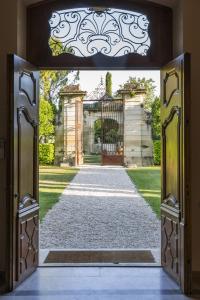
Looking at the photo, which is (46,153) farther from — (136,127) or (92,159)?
(136,127)

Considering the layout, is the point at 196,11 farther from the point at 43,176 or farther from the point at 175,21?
the point at 43,176

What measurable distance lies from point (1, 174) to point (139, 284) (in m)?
1.80

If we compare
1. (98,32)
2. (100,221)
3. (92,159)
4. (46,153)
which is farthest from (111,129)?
(98,32)

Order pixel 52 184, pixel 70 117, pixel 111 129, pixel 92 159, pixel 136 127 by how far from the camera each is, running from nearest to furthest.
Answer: pixel 52 184 < pixel 136 127 < pixel 70 117 < pixel 111 129 < pixel 92 159

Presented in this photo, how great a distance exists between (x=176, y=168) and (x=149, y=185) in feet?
27.8

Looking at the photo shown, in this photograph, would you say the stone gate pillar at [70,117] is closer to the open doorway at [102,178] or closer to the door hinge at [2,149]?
the open doorway at [102,178]

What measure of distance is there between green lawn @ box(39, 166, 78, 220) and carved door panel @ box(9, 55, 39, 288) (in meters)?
3.45

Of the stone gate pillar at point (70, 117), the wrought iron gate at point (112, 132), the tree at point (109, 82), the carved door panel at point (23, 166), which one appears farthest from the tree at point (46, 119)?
the carved door panel at point (23, 166)

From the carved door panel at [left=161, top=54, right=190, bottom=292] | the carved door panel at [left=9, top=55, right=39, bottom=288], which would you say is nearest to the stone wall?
the carved door panel at [left=161, top=54, right=190, bottom=292]

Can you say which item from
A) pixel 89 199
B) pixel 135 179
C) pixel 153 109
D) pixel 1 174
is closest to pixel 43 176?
pixel 135 179

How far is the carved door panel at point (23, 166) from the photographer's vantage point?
3.76 meters

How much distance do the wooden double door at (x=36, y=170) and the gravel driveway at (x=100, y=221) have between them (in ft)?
4.86

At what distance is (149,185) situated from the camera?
1234 centimetres

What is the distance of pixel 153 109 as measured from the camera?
1805cm
